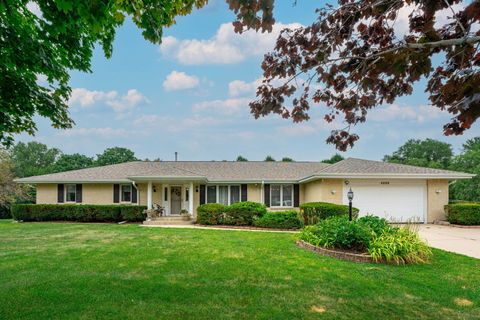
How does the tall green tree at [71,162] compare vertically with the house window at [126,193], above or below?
above

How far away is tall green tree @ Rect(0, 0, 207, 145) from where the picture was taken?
14.0 ft

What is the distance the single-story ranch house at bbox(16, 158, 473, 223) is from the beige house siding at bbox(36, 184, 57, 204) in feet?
0.18

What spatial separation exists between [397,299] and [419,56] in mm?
3868

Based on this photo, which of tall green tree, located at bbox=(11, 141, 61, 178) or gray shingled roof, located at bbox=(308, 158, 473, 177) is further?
tall green tree, located at bbox=(11, 141, 61, 178)

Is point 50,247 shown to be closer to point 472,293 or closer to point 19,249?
point 19,249

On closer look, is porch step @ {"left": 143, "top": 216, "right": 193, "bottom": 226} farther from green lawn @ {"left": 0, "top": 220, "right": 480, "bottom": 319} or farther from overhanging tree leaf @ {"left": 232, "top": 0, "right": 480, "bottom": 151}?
overhanging tree leaf @ {"left": 232, "top": 0, "right": 480, "bottom": 151}

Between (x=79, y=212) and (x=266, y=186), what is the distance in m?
11.2

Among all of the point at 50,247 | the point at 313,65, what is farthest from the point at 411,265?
the point at 50,247

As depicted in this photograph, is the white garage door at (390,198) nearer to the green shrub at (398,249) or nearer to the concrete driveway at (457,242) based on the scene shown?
the concrete driveway at (457,242)

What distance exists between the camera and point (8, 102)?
637 centimetres

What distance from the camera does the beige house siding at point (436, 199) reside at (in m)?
17.4

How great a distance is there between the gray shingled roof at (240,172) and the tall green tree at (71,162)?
27.9 meters

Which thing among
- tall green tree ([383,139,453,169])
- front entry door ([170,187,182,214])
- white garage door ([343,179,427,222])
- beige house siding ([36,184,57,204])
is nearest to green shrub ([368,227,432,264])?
white garage door ([343,179,427,222])

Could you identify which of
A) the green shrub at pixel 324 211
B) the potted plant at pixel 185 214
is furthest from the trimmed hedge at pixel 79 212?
the green shrub at pixel 324 211
